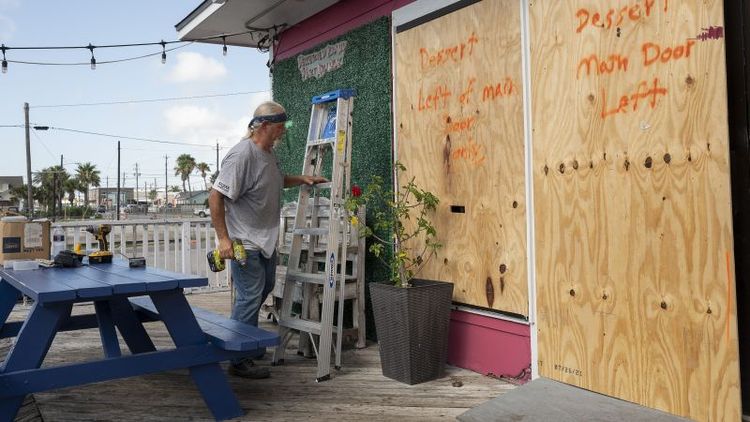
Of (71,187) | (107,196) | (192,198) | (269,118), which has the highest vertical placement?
(71,187)

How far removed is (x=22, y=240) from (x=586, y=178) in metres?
3.34

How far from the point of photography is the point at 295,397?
113 inches

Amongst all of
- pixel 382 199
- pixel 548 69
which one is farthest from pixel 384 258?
pixel 548 69

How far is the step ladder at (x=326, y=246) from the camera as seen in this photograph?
10.7ft

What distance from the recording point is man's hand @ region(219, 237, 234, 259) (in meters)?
2.98

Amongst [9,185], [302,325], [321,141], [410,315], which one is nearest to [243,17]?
[321,141]

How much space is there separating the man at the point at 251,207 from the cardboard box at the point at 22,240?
1356mm

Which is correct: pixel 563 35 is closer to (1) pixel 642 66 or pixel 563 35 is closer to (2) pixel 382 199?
(1) pixel 642 66

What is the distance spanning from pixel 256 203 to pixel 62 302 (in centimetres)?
116

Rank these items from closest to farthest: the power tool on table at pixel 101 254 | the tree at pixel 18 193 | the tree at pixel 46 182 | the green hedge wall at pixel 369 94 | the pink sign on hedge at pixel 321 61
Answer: the power tool on table at pixel 101 254
the green hedge wall at pixel 369 94
the pink sign on hedge at pixel 321 61
the tree at pixel 18 193
the tree at pixel 46 182

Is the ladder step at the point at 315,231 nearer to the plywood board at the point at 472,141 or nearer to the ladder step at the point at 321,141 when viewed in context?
the ladder step at the point at 321,141

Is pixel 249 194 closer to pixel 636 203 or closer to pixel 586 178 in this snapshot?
pixel 586 178

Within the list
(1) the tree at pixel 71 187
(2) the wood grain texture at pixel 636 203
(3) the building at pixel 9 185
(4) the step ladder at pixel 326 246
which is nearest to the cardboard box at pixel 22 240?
(4) the step ladder at pixel 326 246

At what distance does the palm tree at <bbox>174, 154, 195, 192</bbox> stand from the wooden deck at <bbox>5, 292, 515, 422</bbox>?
64.1 m
